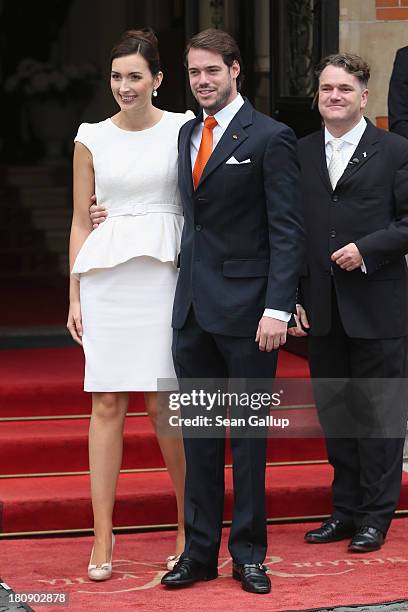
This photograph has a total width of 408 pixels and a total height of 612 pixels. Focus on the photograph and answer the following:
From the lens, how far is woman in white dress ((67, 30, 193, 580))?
4691mm

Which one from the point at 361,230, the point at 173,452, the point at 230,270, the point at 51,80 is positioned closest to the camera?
the point at 230,270

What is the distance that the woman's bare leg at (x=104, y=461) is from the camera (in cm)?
475

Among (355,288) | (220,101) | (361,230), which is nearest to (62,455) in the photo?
(355,288)

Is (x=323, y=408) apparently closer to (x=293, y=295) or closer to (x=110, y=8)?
(x=293, y=295)

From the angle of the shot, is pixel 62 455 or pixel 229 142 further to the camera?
pixel 62 455

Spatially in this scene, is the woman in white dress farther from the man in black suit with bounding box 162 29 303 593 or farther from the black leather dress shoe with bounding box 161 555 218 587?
the black leather dress shoe with bounding box 161 555 218 587

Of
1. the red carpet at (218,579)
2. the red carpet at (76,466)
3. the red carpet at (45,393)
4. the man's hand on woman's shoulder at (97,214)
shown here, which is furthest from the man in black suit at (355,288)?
the red carpet at (45,393)

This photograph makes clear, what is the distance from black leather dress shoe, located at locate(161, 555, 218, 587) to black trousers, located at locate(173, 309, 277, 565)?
0.09 feet

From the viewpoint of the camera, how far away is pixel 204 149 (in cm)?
456

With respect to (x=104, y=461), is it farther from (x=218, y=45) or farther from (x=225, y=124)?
(x=218, y=45)

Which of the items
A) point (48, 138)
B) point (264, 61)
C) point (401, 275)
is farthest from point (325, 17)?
point (48, 138)

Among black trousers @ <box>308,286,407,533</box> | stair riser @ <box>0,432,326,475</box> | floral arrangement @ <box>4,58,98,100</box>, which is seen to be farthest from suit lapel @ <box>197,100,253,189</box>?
floral arrangement @ <box>4,58,98,100</box>

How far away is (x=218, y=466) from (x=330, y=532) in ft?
2.50

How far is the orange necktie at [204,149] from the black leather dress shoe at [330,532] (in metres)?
1.50
